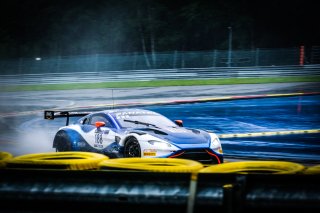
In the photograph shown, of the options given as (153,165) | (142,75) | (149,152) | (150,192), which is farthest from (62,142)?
(142,75)

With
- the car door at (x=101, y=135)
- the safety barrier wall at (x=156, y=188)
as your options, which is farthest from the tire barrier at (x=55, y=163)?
the car door at (x=101, y=135)

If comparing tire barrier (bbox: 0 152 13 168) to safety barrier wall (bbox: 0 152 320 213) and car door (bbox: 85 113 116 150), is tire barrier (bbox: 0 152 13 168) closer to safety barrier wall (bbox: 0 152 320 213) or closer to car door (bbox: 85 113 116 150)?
safety barrier wall (bbox: 0 152 320 213)

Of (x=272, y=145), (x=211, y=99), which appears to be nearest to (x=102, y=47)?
(x=211, y=99)

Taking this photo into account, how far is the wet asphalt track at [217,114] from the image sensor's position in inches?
397

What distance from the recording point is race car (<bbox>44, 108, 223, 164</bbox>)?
25.7 feet

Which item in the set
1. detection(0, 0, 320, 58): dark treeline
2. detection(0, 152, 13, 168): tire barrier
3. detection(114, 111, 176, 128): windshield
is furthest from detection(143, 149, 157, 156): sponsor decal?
detection(0, 0, 320, 58): dark treeline

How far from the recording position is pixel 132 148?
26.9 ft

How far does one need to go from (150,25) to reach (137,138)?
44.4 feet

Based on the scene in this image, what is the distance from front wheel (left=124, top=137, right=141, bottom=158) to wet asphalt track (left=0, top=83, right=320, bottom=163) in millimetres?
2109

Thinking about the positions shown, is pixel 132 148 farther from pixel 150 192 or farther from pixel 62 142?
pixel 150 192

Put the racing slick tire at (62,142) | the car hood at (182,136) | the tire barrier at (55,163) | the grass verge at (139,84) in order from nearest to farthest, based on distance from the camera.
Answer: the tire barrier at (55,163)
the car hood at (182,136)
the racing slick tire at (62,142)
the grass verge at (139,84)

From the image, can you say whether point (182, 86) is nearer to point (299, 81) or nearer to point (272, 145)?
point (299, 81)

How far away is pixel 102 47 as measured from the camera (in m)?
28.5

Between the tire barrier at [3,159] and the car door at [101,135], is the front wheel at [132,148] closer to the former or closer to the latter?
the car door at [101,135]
